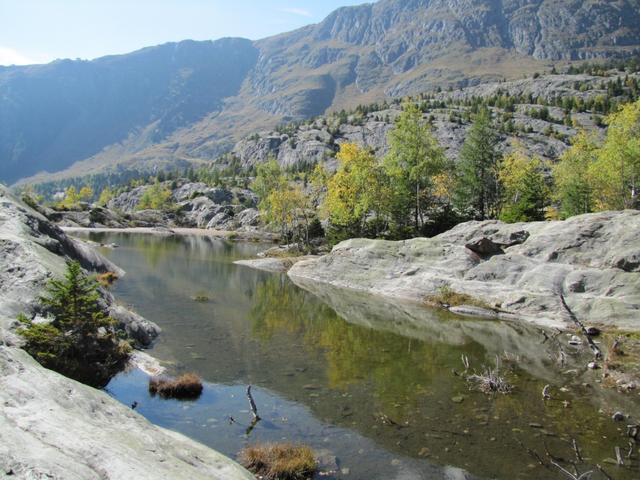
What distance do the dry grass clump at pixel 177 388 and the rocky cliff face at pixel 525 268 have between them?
2682cm

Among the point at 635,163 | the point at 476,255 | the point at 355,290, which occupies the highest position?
the point at 635,163

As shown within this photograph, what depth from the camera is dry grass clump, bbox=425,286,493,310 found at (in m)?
41.2

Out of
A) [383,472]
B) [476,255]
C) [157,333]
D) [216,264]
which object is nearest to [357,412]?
[383,472]

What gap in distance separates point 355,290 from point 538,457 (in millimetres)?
35771

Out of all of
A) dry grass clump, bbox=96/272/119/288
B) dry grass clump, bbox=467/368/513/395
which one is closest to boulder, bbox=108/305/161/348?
dry grass clump, bbox=96/272/119/288

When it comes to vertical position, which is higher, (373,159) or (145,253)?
(373,159)

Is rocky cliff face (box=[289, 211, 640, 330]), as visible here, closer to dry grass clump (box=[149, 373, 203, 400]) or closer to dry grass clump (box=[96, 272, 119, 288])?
dry grass clump (box=[96, 272, 119, 288])

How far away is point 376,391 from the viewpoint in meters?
22.0

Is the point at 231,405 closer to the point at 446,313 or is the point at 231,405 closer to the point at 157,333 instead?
the point at 157,333

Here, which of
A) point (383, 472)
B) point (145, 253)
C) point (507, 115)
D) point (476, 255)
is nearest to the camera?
point (383, 472)

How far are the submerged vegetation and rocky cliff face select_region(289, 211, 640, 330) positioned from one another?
97.5ft

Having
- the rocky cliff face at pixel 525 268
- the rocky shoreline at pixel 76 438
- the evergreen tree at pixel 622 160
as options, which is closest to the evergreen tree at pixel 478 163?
the evergreen tree at pixel 622 160

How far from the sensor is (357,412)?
19.6 m

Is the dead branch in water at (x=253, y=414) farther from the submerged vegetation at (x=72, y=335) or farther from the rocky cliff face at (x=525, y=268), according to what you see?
the rocky cliff face at (x=525, y=268)
